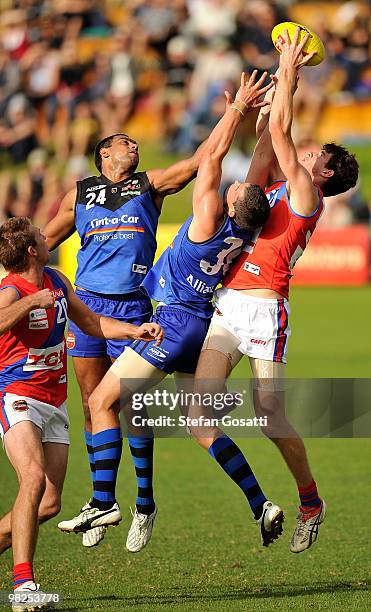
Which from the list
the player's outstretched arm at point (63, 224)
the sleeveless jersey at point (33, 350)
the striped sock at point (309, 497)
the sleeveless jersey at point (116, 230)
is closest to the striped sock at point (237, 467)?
the striped sock at point (309, 497)

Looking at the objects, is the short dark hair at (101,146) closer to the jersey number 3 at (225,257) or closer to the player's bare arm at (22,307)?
the jersey number 3 at (225,257)

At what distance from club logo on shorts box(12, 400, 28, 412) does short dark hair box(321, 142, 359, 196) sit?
2481 millimetres

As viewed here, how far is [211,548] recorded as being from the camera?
8477 millimetres

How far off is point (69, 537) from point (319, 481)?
280 cm

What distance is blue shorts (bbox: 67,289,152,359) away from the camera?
8.19 meters

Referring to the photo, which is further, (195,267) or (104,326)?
(195,267)

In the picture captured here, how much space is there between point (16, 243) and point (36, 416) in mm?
1014

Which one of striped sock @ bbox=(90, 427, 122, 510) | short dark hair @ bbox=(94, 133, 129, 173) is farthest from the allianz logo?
striped sock @ bbox=(90, 427, 122, 510)

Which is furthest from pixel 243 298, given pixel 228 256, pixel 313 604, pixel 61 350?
pixel 313 604

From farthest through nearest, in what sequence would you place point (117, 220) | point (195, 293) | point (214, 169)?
point (117, 220) → point (195, 293) → point (214, 169)

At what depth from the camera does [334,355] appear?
1662 centimetres

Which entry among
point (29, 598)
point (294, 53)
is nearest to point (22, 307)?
point (29, 598)

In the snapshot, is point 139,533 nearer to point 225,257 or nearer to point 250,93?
point 225,257

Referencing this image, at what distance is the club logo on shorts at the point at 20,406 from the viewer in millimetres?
6641
